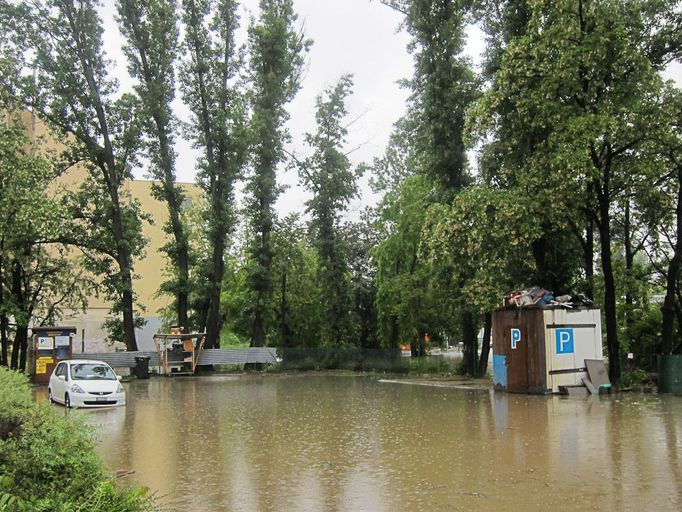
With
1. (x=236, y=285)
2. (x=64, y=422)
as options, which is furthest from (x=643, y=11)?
(x=236, y=285)

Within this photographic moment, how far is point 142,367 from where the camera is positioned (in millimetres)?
33656

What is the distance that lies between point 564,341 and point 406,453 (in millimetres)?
11246

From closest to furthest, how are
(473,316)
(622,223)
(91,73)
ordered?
(622,223), (473,316), (91,73)

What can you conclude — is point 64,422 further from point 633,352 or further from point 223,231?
point 223,231

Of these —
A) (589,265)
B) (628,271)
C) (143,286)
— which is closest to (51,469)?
(589,265)

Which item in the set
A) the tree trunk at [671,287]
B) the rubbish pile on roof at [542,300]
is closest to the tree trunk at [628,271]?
the tree trunk at [671,287]

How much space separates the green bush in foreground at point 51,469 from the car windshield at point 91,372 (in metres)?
13.5

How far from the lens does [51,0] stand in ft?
115

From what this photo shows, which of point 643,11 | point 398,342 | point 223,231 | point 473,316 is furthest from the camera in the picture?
point 398,342

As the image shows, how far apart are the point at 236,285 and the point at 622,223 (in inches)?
1097

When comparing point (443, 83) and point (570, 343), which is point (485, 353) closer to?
point (570, 343)

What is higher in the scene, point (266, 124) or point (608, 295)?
point (266, 124)

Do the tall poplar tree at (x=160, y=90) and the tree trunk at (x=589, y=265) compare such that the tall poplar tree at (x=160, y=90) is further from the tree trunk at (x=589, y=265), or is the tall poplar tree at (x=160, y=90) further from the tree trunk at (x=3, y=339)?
the tree trunk at (x=589, y=265)

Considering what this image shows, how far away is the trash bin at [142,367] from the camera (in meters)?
33.6
